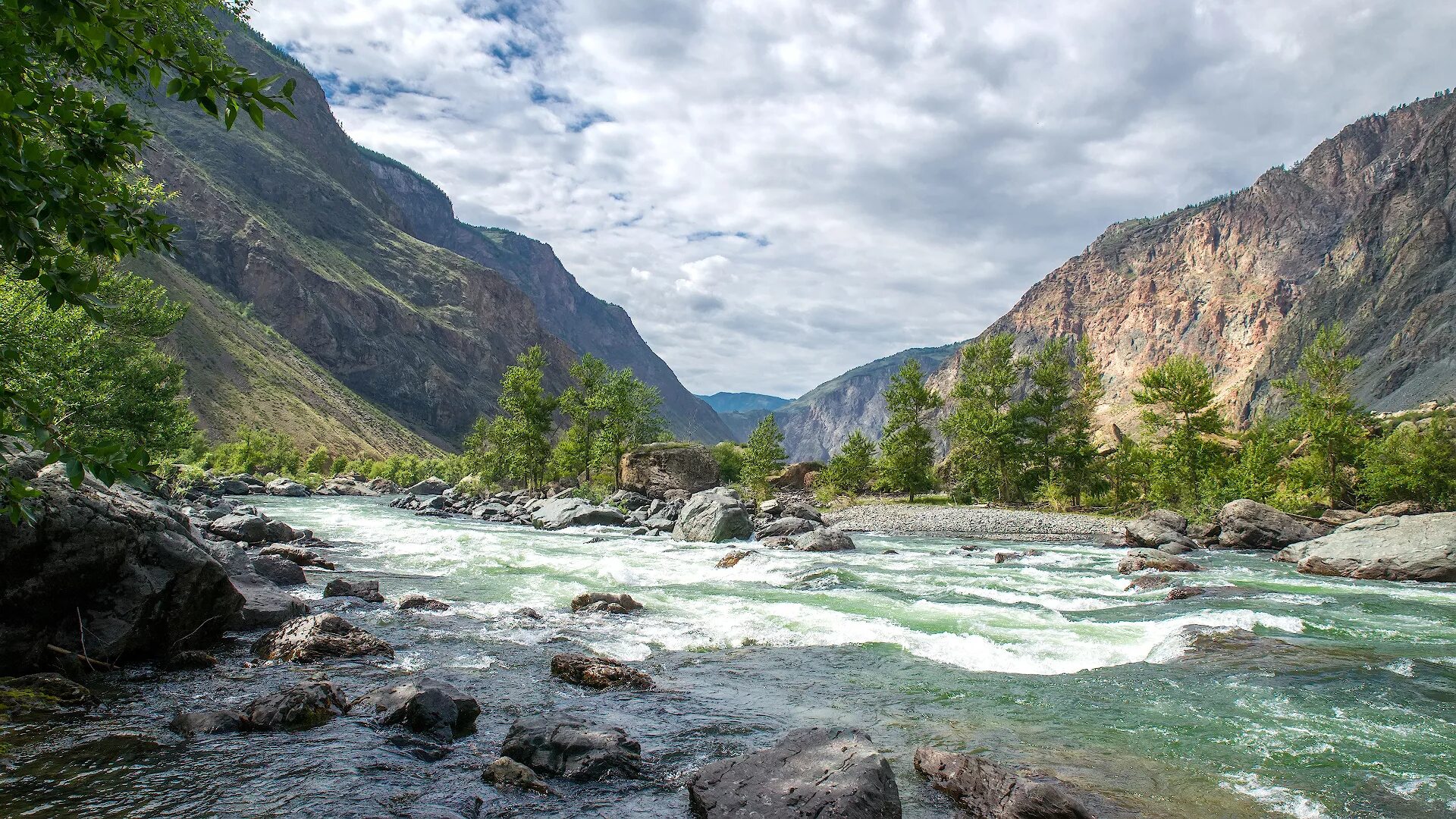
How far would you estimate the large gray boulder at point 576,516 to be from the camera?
4359 centimetres

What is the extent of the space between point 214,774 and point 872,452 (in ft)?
229

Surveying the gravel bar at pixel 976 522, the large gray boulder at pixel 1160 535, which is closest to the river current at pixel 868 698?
the large gray boulder at pixel 1160 535

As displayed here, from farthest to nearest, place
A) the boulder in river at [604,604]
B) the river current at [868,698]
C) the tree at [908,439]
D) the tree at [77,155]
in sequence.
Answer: the tree at [908,439]
the boulder in river at [604,604]
the river current at [868,698]
the tree at [77,155]

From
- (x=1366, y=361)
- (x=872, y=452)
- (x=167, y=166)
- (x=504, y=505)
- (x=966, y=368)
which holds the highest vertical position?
(x=167, y=166)

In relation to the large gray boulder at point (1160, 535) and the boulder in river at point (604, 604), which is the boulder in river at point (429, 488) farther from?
the boulder in river at point (604, 604)

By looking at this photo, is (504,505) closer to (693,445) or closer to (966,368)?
(693,445)

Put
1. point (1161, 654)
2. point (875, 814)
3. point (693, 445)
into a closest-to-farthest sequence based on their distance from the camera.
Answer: point (875, 814) < point (1161, 654) < point (693, 445)

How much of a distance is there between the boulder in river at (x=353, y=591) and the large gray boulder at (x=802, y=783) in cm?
1216

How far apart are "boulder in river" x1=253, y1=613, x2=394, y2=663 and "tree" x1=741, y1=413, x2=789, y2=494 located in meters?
61.3

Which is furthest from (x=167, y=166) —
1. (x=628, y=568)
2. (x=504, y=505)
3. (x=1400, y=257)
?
(x=1400, y=257)

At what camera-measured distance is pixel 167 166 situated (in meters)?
173

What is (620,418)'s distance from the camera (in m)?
63.9

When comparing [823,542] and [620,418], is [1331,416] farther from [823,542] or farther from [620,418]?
[620,418]

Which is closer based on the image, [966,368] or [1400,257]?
[966,368]
